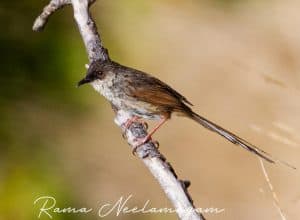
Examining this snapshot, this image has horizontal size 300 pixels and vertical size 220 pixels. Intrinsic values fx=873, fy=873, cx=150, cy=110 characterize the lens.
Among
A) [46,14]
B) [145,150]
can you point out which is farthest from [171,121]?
[145,150]

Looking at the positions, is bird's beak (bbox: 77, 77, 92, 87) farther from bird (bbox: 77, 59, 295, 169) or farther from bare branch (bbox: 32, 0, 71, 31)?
bare branch (bbox: 32, 0, 71, 31)

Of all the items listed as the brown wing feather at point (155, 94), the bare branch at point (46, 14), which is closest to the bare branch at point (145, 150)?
the bare branch at point (46, 14)

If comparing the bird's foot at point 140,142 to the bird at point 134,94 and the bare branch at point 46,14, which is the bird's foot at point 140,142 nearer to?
the bird at point 134,94

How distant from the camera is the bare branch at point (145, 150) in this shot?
3396 millimetres

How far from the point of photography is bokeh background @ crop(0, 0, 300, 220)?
20.0 ft

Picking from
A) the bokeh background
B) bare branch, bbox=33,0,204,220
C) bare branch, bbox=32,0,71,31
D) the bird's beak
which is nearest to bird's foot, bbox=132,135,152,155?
bare branch, bbox=33,0,204,220

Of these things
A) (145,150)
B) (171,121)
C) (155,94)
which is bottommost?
(145,150)

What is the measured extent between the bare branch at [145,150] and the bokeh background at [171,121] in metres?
1.64

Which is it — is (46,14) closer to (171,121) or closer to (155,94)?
(155,94)

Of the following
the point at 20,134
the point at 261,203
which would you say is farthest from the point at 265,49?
the point at 20,134

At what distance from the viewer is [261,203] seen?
20.1 ft

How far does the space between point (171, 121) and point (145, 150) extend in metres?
2.93

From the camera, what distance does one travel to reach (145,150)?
12.2 feet

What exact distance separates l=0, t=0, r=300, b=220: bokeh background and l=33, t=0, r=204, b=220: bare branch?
164 cm
